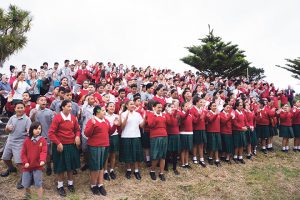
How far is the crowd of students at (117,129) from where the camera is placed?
6.08 meters

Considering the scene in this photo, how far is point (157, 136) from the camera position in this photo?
283 inches

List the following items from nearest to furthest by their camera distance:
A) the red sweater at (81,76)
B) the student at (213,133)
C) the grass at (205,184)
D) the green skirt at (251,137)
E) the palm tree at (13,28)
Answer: the grass at (205,184) → the student at (213,133) → the green skirt at (251,137) → the red sweater at (81,76) → the palm tree at (13,28)

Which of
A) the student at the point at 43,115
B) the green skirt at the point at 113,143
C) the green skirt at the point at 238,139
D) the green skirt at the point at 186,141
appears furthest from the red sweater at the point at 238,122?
the student at the point at 43,115

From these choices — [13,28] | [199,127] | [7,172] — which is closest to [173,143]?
[199,127]

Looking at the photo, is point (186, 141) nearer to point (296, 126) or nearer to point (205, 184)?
point (205, 184)

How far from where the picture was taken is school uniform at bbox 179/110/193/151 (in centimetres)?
800

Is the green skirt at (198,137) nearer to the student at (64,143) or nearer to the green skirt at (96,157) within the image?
the green skirt at (96,157)

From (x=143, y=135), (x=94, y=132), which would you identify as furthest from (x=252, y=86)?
(x=94, y=132)

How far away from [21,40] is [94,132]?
16.2 m

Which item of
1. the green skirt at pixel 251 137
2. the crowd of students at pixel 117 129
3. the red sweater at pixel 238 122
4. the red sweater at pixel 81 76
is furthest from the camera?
the red sweater at pixel 81 76

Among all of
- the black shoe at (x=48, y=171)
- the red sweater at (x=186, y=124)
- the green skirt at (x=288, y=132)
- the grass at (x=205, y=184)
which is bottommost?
the grass at (x=205, y=184)

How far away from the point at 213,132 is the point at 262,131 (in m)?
2.93

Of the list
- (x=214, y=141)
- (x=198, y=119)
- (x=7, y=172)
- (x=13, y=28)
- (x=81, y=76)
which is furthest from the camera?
(x=13, y=28)

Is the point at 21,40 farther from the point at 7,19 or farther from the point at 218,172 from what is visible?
the point at 218,172
